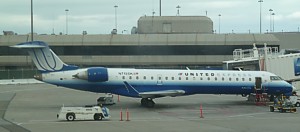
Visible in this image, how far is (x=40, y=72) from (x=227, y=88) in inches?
572

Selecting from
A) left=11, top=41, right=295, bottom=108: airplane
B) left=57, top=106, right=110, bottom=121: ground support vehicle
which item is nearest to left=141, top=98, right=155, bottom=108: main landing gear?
left=11, top=41, right=295, bottom=108: airplane

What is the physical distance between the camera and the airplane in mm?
35500

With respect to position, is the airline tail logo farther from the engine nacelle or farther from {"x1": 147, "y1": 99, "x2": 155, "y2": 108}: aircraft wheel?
{"x1": 147, "y1": 99, "x2": 155, "y2": 108}: aircraft wheel

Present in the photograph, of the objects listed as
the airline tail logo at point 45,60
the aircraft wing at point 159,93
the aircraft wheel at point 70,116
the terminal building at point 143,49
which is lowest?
the aircraft wheel at point 70,116

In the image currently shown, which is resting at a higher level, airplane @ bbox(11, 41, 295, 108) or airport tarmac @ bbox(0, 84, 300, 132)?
airplane @ bbox(11, 41, 295, 108)

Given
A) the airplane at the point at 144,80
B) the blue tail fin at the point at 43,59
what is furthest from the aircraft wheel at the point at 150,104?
the blue tail fin at the point at 43,59

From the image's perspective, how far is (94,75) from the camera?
35312mm

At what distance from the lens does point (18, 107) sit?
119 ft

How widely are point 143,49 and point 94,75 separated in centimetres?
4317

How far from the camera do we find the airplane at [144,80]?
1398 inches

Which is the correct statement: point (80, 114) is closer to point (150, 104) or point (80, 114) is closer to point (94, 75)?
point (94, 75)

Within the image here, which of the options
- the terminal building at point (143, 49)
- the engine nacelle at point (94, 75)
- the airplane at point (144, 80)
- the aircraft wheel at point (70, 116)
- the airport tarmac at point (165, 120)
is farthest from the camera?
the terminal building at point (143, 49)

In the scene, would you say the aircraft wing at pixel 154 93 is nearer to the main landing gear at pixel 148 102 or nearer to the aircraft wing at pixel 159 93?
the aircraft wing at pixel 159 93

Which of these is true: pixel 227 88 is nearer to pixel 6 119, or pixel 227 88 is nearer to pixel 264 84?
pixel 264 84
